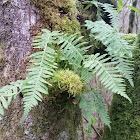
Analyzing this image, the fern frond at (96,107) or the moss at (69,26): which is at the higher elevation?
the moss at (69,26)

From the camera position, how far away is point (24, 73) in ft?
3.62

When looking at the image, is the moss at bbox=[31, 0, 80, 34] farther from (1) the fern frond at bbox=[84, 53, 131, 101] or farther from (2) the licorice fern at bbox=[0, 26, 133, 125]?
(1) the fern frond at bbox=[84, 53, 131, 101]

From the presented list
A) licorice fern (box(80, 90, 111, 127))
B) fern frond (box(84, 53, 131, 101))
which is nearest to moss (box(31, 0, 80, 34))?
fern frond (box(84, 53, 131, 101))

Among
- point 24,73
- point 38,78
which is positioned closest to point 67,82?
point 38,78

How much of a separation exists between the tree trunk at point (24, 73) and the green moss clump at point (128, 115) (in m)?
0.56

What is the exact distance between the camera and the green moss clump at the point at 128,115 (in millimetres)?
1417

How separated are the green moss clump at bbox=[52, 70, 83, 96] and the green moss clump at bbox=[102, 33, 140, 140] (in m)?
0.80

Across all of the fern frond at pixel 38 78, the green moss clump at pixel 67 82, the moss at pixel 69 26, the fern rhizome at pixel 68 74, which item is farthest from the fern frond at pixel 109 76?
the moss at pixel 69 26

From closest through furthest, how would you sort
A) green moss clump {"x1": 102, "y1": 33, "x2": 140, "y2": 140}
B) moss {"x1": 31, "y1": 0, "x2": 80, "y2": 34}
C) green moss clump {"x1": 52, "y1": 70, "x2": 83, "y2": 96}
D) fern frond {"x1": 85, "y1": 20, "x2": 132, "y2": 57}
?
green moss clump {"x1": 52, "y1": 70, "x2": 83, "y2": 96} → fern frond {"x1": 85, "y1": 20, "x2": 132, "y2": 57} → moss {"x1": 31, "y1": 0, "x2": 80, "y2": 34} → green moss clump {"x1": 102, "y1": 33, "x2": 140, "y2": 140}

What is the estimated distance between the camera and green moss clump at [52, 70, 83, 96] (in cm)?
90

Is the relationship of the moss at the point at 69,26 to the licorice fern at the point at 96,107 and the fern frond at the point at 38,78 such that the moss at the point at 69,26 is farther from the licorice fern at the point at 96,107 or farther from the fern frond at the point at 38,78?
the licorice fern at the point at 96,107

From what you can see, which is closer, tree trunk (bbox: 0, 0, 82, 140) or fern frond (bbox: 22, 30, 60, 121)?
fern frond (bbox: 22, 30, 60, 121)

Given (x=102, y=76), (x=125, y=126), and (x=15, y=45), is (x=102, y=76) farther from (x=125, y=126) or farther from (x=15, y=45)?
(x=125, y=126)

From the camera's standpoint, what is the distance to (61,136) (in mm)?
1136
